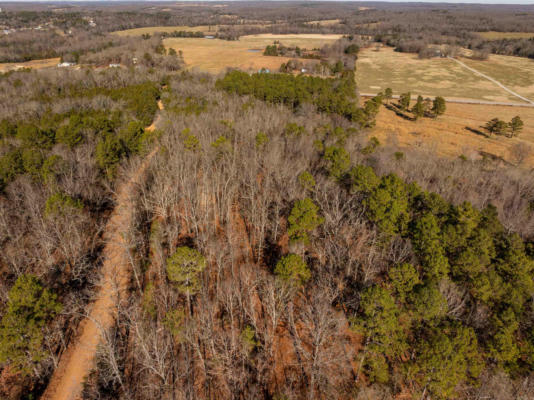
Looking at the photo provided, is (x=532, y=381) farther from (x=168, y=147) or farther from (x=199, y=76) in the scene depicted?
(x=199, y=76)

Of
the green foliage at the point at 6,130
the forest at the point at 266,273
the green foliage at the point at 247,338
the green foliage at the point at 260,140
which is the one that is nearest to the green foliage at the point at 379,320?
the forest at the point at 266,273

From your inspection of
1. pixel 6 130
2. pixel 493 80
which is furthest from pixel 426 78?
pixel 6 130

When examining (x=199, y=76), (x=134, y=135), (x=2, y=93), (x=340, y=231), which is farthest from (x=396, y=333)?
(x=2, y=93)

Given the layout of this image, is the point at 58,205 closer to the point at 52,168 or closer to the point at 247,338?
the point at 52,168

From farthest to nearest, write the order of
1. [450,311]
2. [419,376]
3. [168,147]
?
[168,147], [450,311], [419,376]

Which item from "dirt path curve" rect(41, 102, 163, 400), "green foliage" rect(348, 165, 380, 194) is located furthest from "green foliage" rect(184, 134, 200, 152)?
"green foliage" rect(348, 165, 380, 194)
